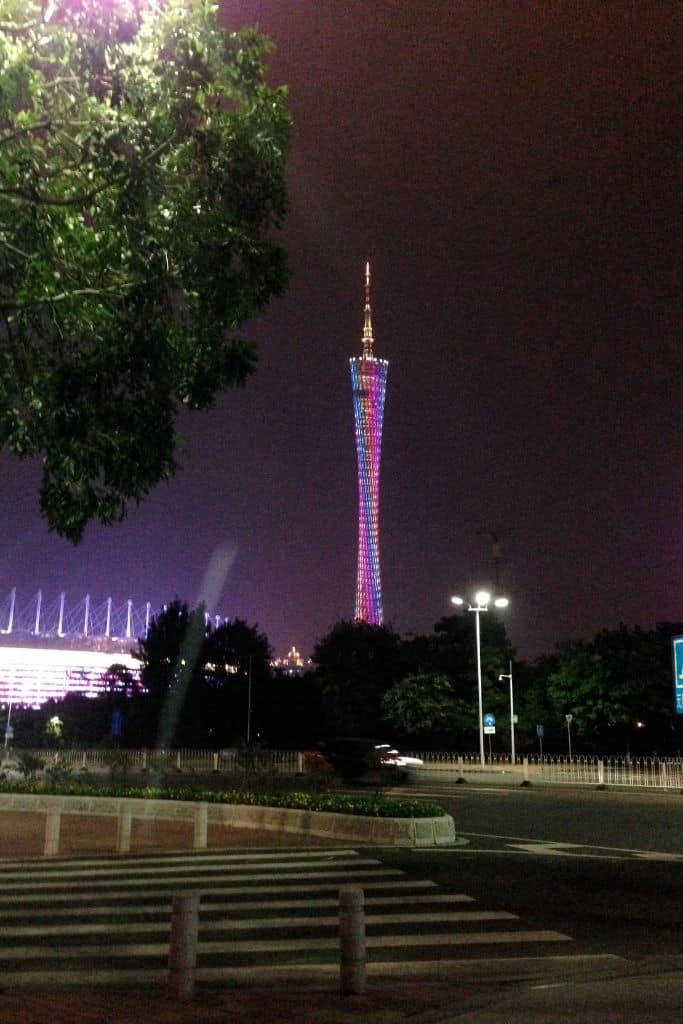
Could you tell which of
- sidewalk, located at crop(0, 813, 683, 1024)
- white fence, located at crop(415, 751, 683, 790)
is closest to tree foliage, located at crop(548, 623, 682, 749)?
white fence, located at crop(415, 751, 683, 790)

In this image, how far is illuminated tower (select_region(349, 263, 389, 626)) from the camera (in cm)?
10706

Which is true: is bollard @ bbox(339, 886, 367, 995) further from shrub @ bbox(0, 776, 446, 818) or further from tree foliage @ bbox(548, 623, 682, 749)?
tree foliage @ bbox(548, 623, 682, 749)

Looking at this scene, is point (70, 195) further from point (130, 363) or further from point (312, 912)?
point (312, 912)

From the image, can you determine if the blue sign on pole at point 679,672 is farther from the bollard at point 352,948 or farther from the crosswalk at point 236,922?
the bollard at point 352,948

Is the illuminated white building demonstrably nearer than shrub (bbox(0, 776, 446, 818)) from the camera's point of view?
No

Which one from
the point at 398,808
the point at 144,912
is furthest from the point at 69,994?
the point at 398,808

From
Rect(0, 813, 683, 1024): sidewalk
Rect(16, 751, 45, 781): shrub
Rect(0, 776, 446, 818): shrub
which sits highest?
Rect(16, 751, 45, 781): shrub

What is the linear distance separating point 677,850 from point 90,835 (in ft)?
35.1

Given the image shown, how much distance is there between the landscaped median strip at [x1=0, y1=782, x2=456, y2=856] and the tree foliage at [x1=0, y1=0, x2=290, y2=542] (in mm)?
10912

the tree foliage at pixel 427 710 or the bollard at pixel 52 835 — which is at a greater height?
the tree foliage at pixel 427 710

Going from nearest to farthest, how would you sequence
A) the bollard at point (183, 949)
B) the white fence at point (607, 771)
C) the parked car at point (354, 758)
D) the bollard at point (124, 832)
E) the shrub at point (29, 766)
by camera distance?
the bollard at point (183, 949), the bollard at point (124, 832), the shrub at point (29, 766), the parked car at point (354, 758), the white fence at point (607, 771)

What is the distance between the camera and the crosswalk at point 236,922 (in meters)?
9.51

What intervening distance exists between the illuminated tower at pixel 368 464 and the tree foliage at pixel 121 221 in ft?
314

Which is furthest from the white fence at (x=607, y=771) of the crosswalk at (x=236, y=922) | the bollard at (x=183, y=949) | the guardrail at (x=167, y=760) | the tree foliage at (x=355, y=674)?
the bollard at (x=183, y=949)
